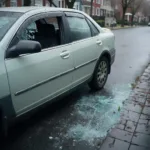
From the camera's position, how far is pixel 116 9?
2741 inches

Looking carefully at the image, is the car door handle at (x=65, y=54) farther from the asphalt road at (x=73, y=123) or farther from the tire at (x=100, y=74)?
the tire at (x=100, y=74)

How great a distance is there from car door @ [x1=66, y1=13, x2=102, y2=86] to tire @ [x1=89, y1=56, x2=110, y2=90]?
27 centimetres

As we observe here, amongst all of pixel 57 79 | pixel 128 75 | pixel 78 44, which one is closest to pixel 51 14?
pixel 78 44

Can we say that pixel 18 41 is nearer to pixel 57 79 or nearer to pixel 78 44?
pixel 57 79

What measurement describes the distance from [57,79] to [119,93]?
6.66ft

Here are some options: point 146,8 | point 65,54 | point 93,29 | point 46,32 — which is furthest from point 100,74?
point 146,8

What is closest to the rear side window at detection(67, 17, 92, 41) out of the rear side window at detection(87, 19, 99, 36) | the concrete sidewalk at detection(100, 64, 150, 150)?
the rear side window at detection(87, 19, 99, 36)

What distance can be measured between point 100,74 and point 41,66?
218cm

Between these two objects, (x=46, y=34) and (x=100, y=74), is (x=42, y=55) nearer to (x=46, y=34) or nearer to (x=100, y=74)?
(x=46, y=34)

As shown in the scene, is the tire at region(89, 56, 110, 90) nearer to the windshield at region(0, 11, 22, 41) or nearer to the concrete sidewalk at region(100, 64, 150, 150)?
the concrete sidewalk at region(100, 64, 150, 150)

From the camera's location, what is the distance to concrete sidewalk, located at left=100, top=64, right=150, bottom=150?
10.5ft

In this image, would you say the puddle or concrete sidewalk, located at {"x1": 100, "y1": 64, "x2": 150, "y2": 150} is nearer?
concrete sidewalk, located at {"x1": 100, "y1": 64, "x2": 150, "y2": 150}

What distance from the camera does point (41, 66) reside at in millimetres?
3221

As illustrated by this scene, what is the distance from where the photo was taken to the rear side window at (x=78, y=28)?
4114 millimetres
